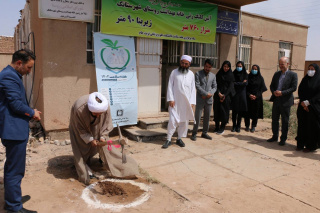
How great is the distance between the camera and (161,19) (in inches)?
237

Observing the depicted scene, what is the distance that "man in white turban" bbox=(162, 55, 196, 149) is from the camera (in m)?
5.12

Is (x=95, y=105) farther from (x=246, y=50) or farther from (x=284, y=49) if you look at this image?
(x=284, y=49)

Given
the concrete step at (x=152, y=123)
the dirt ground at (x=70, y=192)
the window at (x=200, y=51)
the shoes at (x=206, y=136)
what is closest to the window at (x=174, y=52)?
the window at (x=200, y=51)

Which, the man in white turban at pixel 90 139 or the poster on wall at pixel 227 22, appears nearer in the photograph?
the man in white turban at pixel 90 139

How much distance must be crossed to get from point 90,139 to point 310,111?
12.8 feet

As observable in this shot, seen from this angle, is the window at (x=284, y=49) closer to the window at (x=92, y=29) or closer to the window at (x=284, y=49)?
the window at (x=284, y=49)

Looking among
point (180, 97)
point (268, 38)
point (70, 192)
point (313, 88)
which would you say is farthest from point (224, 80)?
point (268, 38)

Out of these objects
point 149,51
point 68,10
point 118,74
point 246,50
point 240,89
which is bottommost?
point 240,89

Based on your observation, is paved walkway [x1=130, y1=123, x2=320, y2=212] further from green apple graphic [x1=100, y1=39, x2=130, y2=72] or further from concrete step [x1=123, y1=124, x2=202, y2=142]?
green apple graphic [x1=100, y1=39, x2=130, y2=72]

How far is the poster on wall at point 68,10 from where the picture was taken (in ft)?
15.7

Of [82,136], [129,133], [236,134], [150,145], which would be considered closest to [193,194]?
[82,136]

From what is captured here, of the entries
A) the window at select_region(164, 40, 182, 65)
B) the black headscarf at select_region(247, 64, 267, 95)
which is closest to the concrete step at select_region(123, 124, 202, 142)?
the window at select_region(164, 40, 182, 65)

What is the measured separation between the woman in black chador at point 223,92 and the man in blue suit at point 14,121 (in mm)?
4214

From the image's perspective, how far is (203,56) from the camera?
23.8 feet
